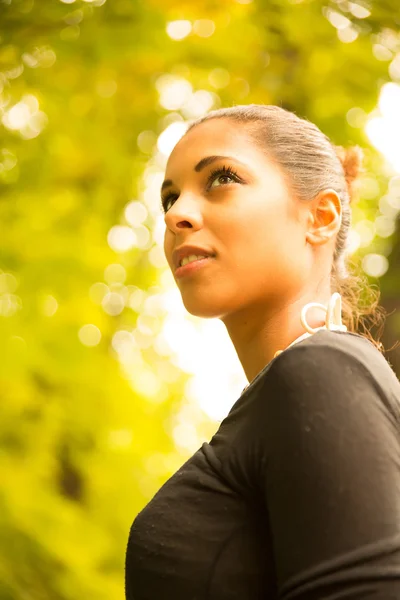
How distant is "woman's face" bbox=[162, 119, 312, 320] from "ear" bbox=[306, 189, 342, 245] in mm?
15

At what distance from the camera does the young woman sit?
1.53ft

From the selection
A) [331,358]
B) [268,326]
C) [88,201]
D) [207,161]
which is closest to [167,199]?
[207,161]

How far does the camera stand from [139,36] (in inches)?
65.1

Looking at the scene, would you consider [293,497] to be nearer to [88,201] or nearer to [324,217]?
[324,217]

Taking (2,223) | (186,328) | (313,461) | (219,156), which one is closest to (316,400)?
(313,461)

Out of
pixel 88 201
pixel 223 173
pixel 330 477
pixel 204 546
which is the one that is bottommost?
pixel 88 201

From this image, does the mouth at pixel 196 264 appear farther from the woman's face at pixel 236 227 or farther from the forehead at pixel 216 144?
the forehead at pixel 216 144

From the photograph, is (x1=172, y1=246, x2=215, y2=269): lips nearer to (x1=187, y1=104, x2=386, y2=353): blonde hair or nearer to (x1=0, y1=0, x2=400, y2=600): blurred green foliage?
(x1=187, y1=104, x2=386, y2=353): blonde hair

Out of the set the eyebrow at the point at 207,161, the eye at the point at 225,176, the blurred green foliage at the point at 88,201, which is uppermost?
the eyebrow at the point at 207,161

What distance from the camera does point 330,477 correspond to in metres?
0.47

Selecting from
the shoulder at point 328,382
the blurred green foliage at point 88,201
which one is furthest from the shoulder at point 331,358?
the blurred green foliage at point 88,201

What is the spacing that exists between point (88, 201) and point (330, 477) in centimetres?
142

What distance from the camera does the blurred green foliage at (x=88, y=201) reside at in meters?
1.54

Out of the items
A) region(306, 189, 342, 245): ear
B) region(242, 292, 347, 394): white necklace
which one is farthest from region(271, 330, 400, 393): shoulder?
region(306, 189, 342, 245): ear
